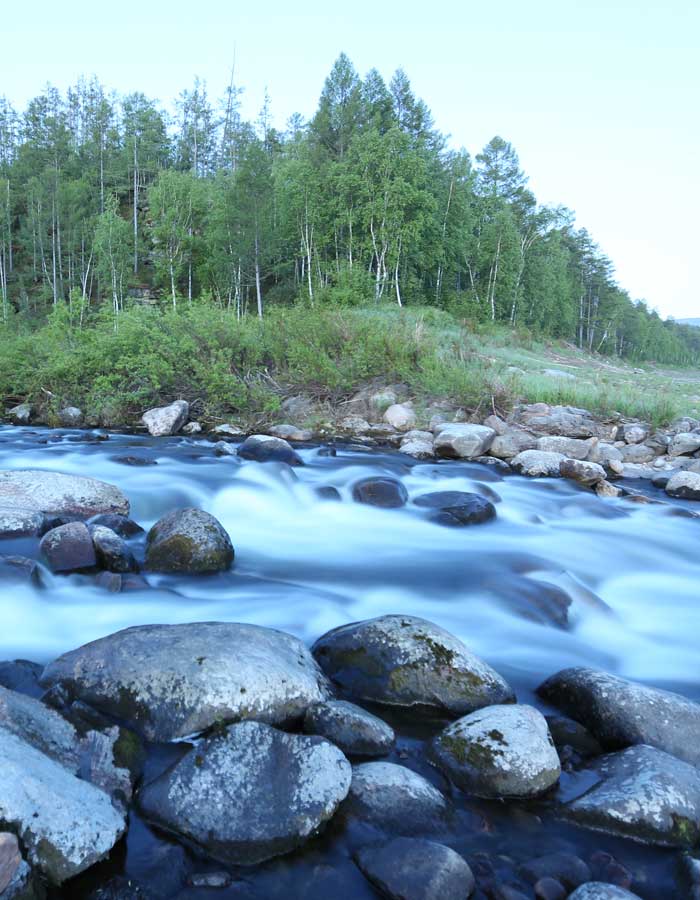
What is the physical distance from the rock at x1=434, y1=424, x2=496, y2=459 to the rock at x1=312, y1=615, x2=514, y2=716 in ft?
23.2

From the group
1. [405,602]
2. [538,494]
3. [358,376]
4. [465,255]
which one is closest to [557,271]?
[465,255]

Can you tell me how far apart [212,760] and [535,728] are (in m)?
1.45

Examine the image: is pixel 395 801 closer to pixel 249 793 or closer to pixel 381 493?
pixel 249 793

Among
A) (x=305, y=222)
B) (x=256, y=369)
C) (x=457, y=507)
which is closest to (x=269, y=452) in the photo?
(x=457, y=507)

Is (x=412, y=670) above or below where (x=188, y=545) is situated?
below

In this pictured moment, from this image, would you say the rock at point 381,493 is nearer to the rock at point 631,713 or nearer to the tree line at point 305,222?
the rock at point 631,713

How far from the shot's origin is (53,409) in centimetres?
1392

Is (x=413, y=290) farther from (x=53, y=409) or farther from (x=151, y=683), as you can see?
(x=151, y=683)

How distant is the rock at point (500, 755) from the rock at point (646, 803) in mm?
172

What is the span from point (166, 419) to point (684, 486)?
28.6 feet

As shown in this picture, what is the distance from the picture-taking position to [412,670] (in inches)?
143

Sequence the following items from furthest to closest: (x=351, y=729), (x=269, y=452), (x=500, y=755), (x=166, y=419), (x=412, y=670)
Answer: (x=166, y=419) → (x=269, y=452) → (x=412, y=670) → (x=351, y=729) → (x=500, y=755)

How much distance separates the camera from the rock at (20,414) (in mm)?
13984

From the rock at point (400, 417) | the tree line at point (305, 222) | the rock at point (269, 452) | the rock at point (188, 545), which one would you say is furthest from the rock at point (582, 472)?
the tree line at point (305, 222)
